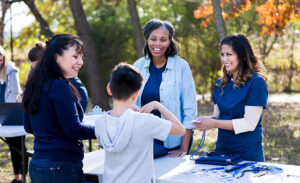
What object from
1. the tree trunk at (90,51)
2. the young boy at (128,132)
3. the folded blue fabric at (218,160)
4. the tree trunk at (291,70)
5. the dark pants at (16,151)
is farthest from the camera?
the tree trunk at (291,70)

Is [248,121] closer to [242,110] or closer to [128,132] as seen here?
[242,110]

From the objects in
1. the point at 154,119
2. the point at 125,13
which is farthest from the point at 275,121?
the point at 154,119

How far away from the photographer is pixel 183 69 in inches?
131

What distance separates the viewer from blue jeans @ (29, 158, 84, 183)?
7.88ft

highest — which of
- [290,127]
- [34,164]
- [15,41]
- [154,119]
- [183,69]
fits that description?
[15,41]

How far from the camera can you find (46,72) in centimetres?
242

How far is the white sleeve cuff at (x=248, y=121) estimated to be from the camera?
293cm

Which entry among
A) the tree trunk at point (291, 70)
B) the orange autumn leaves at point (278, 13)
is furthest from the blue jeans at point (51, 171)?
the tree trunk at point (291, 70)

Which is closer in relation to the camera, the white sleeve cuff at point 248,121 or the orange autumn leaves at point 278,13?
the white sleeve cuff at point 248,121

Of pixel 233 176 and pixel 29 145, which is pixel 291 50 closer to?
pixel 29 145

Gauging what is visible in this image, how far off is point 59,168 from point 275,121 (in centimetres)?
799

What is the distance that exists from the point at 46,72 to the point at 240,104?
4.54 feet

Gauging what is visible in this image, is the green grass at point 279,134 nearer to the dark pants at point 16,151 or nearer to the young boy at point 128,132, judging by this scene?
the young boy at point 128,132

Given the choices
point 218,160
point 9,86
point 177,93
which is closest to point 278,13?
point 9,86
